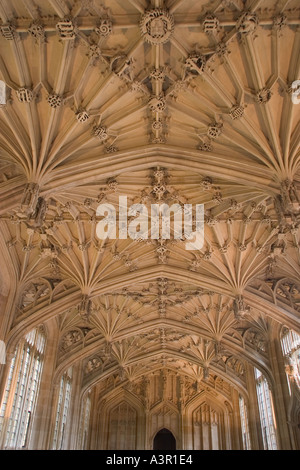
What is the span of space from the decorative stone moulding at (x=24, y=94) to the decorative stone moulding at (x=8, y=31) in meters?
1.24

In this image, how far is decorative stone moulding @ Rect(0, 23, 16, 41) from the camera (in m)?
8.89

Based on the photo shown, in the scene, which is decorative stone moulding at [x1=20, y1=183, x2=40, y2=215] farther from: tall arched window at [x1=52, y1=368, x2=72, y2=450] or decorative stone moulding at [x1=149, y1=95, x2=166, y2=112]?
tall arched window at [x1=52, y1=368, x2=72, y2=450]

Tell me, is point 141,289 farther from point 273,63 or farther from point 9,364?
point 273,63

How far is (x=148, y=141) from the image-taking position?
40.3 ft

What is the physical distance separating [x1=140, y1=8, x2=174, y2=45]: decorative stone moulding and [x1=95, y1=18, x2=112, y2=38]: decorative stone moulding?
2.60 feet

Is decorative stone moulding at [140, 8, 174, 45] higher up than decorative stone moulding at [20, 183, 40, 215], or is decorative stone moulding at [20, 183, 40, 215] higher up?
decorative stone moulding at [140, 8, 174, 45]

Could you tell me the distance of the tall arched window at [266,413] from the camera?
21.1 m

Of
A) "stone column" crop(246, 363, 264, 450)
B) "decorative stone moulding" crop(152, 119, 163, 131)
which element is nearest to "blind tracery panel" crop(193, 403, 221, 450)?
"stone column" crop(246, 363, 264, 450)

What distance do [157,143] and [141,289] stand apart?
10574 mm

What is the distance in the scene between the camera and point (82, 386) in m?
27.1

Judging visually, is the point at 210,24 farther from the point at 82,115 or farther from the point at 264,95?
the point at 82,115

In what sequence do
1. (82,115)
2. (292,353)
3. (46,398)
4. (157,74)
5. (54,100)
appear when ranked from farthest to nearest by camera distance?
1. (46,398)
2. (292,353)
3. (82,115)
4. (54,100)
5. (157,74)

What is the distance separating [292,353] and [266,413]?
603 cm

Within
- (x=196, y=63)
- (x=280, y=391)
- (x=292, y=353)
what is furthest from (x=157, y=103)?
(x=280, y=391)
